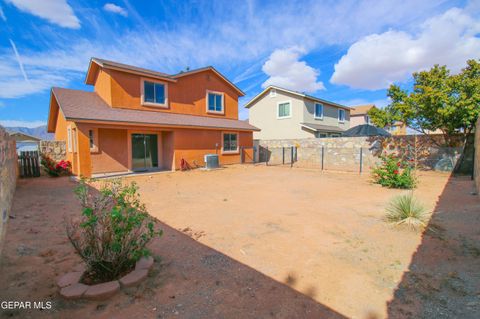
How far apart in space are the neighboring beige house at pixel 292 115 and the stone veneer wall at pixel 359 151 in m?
3.21

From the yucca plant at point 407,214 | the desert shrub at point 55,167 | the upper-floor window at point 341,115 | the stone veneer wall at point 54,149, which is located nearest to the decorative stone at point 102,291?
the yucca plant at point 407,214

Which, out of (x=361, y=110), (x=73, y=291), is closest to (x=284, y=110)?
(x=361, y=110)

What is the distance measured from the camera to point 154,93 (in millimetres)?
14547

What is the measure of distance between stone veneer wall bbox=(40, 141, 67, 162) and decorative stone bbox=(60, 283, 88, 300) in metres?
13.5

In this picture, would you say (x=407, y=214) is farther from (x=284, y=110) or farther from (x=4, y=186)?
(x=284, y=110)

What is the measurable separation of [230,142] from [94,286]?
49.4 ft

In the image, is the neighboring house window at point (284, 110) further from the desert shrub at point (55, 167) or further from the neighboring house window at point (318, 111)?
the desert shrub at point (55, 167)

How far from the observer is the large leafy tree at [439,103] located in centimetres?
988

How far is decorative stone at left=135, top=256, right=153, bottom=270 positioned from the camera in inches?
115

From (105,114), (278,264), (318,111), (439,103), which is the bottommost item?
(278,264)

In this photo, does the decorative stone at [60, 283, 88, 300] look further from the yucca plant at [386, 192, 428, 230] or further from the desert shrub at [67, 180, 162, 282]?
the yucca plant at [386, 192, 428, 230]

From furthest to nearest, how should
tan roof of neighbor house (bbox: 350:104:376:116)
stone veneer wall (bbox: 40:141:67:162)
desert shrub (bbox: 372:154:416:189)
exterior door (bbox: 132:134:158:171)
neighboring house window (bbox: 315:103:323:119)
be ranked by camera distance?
1. tan roof of neighbor house (bbox: 350:104:376:116)
2. neighboring house window (bbox: 315:103:323:119)
3. exterior door (bbox: 132:134:158:171)
4. stone veneer wall (bbox: 40:141:67:162)
5. desert shrub (bbox: 372:154:416:189)

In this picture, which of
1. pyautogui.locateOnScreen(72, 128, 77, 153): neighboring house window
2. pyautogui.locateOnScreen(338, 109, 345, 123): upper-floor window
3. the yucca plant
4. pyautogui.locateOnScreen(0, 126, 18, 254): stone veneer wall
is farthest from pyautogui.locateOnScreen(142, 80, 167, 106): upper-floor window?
pyautogui.locateOnScreen(338, 109, 345, 123): upper-floor window

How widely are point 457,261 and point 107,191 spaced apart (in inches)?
189
